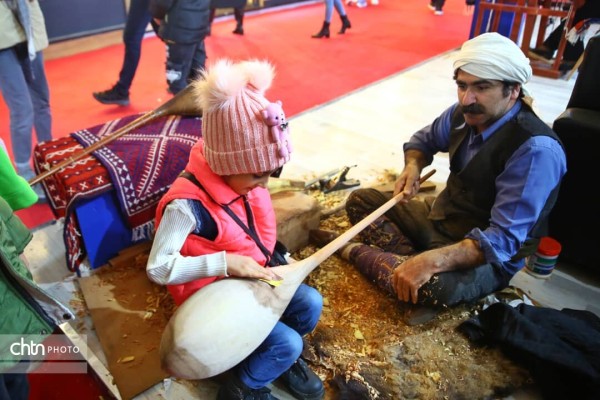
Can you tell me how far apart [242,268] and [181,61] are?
2.50 metres

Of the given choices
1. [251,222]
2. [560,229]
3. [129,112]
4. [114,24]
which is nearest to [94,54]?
[114,24]

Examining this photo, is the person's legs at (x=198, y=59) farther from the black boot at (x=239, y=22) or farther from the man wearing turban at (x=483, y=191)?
the black boot at (x=239, y=22)

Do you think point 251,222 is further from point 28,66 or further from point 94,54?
point 94,54

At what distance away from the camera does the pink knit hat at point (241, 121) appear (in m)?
1.44

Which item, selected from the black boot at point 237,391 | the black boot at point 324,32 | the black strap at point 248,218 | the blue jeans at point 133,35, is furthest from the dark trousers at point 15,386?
the black boot at point 324,32

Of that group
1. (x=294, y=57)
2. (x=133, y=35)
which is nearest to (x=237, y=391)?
(x=133, y=35)

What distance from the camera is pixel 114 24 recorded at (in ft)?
18.5

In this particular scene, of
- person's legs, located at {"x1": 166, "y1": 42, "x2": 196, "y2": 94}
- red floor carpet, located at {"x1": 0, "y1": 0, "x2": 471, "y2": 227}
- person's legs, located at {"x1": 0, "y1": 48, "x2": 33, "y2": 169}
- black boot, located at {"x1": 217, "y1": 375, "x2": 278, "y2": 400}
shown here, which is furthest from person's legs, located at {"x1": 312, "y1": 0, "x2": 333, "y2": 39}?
black boot, located at {"x1": 217, "y1": 375, "x2": 278, "y2": 400}

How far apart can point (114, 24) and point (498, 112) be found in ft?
16.5

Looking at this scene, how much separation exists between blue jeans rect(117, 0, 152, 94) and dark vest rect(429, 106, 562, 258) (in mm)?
2764

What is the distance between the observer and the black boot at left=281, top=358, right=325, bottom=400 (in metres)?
1.82

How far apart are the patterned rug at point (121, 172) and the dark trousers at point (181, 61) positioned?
3.79 feet

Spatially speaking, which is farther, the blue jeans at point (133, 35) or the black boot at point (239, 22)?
the black boot at point (239, 22)

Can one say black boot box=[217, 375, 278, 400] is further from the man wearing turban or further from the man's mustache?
the man's mustache
